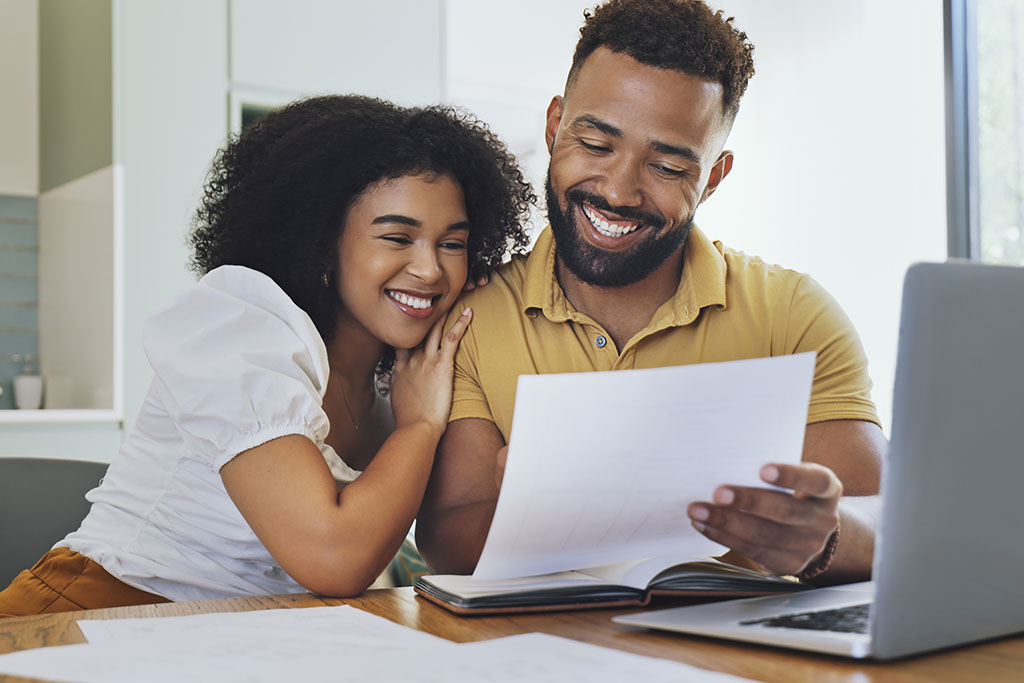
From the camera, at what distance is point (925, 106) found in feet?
12.8

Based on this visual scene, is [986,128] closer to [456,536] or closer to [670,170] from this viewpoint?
[670,170]

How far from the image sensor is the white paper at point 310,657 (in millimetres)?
650

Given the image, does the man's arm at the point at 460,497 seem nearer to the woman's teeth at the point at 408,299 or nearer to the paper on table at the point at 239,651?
the woman's teeth at the point at 408,299

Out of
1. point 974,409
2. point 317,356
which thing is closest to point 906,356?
point 974,409

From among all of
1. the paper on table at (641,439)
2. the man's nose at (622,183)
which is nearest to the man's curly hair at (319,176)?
the man's nose at (622,183)

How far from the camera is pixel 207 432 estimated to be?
3.67 feet

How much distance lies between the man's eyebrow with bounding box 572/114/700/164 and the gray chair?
2.97 ft

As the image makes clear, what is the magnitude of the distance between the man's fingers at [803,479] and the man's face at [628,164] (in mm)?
694

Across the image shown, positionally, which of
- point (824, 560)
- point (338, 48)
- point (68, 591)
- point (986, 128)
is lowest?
point (68, 591)

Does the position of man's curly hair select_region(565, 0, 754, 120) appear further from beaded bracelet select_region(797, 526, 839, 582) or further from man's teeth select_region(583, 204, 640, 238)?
beaded bracelet select_region(797, 526, 839, 582)

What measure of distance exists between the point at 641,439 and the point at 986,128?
3.44 meters

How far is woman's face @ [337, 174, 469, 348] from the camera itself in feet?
4.56

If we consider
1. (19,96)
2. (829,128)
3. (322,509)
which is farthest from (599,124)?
(829,128)

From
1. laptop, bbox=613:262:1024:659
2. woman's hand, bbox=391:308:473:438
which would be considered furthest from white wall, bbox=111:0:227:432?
laptop, bbox=613:262:1024:659
